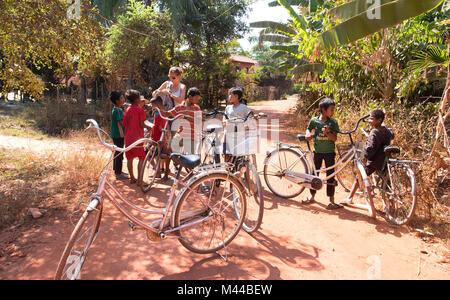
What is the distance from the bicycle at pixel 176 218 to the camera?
2.40 m

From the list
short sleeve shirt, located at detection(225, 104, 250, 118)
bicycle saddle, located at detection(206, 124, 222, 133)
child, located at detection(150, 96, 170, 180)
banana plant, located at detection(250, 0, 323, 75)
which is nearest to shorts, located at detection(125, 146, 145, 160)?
child, located at detection(150, 96, 170, 180)

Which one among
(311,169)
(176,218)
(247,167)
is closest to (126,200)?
(176,218)

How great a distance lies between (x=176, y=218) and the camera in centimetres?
290

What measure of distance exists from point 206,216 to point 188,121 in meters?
2.39

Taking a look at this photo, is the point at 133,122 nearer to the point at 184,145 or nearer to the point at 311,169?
the point at 184,145

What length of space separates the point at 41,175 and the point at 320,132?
502cm

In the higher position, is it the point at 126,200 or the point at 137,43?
the point at 137,43

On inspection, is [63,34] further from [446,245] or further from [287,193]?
[446,245]

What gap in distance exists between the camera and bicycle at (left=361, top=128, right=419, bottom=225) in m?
3.92

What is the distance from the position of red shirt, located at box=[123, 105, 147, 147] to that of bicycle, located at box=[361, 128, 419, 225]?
12.3ft

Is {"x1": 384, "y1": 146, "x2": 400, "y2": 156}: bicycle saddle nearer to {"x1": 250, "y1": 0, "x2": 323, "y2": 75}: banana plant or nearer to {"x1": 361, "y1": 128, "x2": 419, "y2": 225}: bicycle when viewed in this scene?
{"x1": 361, "y1": 128, "x2": 419, "y2": 225}: bicycle

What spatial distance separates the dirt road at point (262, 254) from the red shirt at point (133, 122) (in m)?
1.32

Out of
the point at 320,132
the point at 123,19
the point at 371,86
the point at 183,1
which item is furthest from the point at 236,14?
the point at 320,132

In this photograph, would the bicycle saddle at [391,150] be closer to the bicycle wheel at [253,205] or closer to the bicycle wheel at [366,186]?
the bicycle wheel at [366,186]
